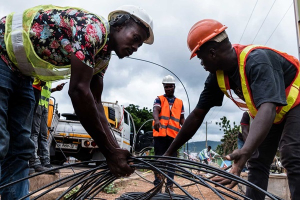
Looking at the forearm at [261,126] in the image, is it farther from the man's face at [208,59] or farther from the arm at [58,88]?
the arm at [58,88]

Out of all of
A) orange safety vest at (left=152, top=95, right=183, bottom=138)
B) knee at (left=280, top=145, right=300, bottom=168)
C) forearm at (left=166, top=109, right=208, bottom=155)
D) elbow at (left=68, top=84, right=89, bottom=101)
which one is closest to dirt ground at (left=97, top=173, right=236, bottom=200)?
orange safety vest at (left=152, top=95, right=183, bottom=138)

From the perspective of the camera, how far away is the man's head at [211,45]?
257 cm

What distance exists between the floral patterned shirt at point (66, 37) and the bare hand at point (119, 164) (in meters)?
0.52

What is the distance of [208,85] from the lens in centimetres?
315

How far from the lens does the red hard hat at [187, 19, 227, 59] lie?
256 centimetres

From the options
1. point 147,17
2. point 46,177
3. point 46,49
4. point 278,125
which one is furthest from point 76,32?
point 46,177

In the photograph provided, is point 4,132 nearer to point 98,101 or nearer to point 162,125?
point 98,101

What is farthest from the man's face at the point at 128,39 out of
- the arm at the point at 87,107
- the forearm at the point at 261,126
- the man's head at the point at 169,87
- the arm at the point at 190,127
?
the man's head at the point at 169,87

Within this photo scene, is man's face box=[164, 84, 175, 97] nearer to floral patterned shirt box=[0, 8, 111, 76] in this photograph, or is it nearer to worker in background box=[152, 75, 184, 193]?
worker in background box=[152, 75, 184, 193]

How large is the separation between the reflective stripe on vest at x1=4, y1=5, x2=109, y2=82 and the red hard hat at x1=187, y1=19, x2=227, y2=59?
636mm

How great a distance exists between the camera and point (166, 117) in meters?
6.20

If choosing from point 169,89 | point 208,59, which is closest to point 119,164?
point 208,59

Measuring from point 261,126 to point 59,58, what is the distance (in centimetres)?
132

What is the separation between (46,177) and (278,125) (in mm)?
3268
